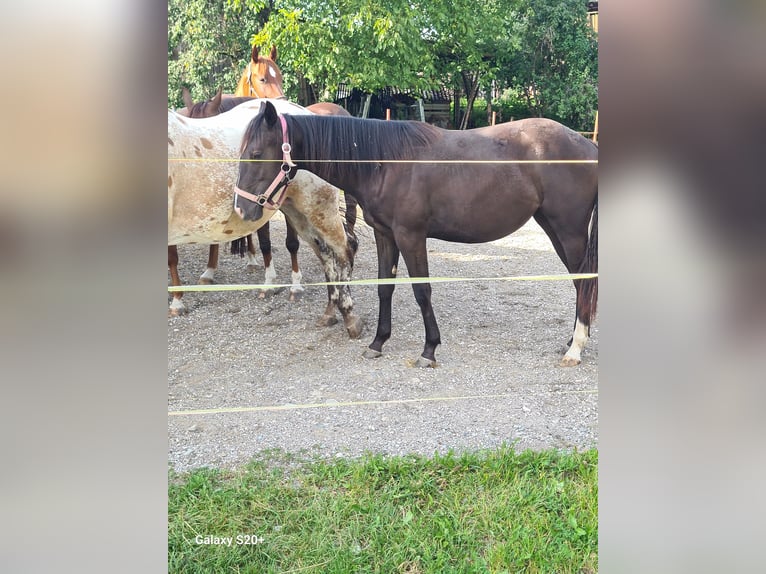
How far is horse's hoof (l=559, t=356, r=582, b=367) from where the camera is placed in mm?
3123

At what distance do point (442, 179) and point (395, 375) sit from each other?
966mm

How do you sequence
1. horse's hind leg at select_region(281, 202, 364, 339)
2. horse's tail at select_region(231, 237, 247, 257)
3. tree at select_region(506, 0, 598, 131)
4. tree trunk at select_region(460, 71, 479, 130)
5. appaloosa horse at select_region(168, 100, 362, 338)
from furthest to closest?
1. horse's tail at select_region(231, 237, 247, 257)
2. horse's hind leg at select_region(281, 202, 364, 339)
3. appaloosa horse at select_region(168, 100, 362, 338)
4. tree trunk at select_region(460, 71, 479, 130)
5. tree at select_region(506, 0, 598, 131)

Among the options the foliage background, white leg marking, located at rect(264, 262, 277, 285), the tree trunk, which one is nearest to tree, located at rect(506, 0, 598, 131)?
the foliage background

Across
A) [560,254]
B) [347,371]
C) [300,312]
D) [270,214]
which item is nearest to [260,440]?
[347,371]

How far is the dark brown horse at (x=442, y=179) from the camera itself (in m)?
→ 2.98

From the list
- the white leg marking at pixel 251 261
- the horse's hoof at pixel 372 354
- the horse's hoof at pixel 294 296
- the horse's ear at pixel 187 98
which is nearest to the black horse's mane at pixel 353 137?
the horse's ear at pixel 187 98

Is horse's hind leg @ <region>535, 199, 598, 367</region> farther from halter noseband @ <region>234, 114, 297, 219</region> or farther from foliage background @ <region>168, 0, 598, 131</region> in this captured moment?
halter noseband @ <region>234, 114, 297, 219</region>

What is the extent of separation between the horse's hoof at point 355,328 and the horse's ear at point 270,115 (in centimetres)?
108

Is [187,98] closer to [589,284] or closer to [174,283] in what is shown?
[174,283]

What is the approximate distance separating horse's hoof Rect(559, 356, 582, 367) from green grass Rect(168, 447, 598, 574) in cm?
46

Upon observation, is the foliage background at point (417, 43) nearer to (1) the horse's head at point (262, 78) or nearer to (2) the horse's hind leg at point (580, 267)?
(1) the horse's head at point (262, 78)

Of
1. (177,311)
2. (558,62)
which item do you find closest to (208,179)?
(177,311)
